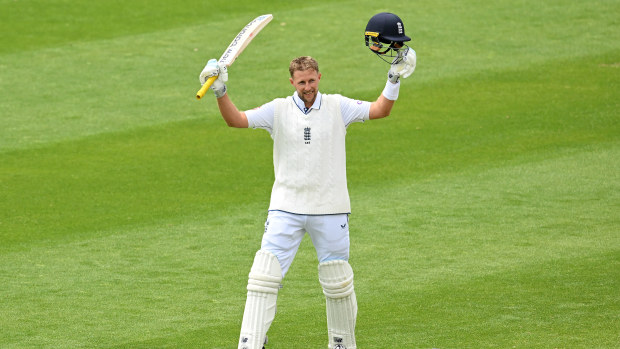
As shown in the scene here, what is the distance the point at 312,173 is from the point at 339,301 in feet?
3.09

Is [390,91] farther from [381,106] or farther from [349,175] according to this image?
[349,175]

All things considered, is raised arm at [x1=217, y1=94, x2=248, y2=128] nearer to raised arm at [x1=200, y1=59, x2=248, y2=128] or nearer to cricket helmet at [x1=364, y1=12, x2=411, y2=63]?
raised arm at [x1=200, y1=59, x2=248, y2=128]

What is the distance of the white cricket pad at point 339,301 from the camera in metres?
7.23

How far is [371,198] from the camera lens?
12094mm

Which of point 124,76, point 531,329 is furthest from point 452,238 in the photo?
point 124,76

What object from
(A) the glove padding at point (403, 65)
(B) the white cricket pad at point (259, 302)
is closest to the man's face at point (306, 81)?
(A) the glove padding at point (403, 65)

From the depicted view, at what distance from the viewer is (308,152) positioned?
283 inches

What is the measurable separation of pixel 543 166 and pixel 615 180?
0.96 metres

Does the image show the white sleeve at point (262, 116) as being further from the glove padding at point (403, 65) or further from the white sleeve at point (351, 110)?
the glove padding at point (403, 65)

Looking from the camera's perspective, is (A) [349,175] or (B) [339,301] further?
(A) [349,175]

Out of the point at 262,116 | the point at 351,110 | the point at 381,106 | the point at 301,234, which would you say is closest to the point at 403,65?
the point at 381,106

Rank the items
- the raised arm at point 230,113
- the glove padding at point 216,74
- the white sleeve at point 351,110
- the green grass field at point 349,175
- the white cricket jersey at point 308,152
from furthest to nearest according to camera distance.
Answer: the green grass field at point 349,175
the white sleeve at point 351,110
the white cricket jersey at point 308,152
the raised arm at point 230,113
the glove padding at point 216,74

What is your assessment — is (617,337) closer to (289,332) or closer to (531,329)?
(531,329)

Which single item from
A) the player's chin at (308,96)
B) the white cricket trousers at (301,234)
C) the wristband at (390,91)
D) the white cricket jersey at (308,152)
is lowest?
the white cricket trousers at (301,234)
